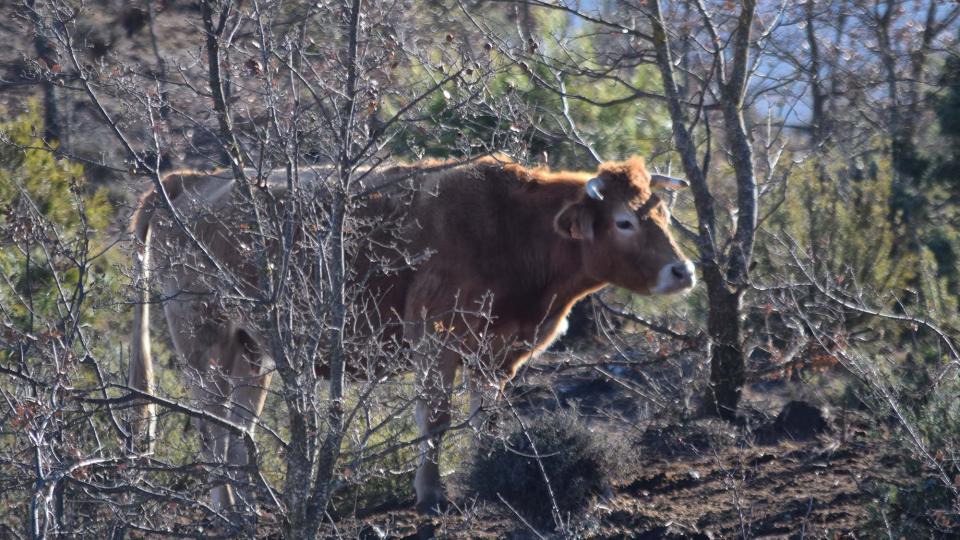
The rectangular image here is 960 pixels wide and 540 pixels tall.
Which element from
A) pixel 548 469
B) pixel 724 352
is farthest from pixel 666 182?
pixel 548 469

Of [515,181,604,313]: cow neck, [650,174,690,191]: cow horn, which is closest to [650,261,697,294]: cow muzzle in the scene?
[515,181,604,313]: cow neck

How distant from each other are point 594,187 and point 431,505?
2.34 m

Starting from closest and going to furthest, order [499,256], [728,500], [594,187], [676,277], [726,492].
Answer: [728,500] → [726,492] → [676,277] → [594,187] → [499,256]

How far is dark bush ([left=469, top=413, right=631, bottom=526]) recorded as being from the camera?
684 cm

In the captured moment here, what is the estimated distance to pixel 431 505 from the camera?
25.0 feet

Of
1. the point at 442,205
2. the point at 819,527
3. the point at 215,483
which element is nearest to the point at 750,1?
the point at 442,205

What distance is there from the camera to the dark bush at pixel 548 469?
6.84 meters

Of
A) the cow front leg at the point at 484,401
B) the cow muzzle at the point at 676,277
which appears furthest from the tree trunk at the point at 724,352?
the cow front leg at the point at 484,401

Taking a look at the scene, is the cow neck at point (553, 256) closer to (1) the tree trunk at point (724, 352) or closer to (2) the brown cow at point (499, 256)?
(2) the brown cow at point (499, 256)

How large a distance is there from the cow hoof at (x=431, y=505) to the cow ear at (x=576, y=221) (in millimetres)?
1978

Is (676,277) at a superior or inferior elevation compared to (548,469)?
superior

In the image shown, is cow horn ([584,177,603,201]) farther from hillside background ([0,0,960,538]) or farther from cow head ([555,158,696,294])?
hillside background ([0,0,960,538])

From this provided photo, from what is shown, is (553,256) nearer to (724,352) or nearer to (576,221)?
(576,221)

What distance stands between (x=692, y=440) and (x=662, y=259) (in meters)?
1.37
